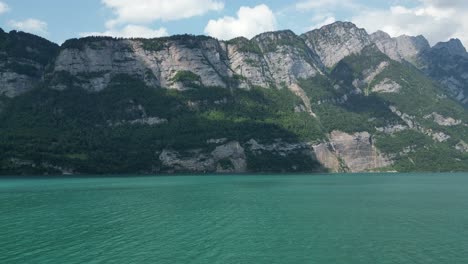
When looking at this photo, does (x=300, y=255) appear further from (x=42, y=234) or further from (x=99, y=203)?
(x=99, y=203)

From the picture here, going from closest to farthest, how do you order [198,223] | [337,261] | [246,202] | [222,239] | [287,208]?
[337,261] < [222,239] < [198,223] < [287,208] < [246,202]

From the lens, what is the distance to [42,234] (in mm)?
59062

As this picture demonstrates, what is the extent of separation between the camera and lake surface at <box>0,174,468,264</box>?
160 feet

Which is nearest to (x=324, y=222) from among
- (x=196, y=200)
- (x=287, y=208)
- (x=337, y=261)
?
(x=287, y=208)

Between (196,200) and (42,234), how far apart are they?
44695mm

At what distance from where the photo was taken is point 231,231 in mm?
63062

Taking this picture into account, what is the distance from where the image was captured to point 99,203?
9294 cm

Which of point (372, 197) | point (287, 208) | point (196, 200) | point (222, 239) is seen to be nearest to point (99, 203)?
point (196, 200)

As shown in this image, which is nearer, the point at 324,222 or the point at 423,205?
the point at 324,222

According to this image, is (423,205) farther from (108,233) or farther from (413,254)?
(108,233)

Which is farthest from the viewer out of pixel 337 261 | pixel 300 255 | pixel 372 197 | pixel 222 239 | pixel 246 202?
pixel 372 197

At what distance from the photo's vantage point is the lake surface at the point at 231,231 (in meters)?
48.7

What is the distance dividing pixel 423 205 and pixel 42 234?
70496mm

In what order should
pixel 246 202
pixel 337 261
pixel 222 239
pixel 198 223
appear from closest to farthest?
pixel 337 261 < pixel 222 239 < pixel 198 223 < pixel 246 202
